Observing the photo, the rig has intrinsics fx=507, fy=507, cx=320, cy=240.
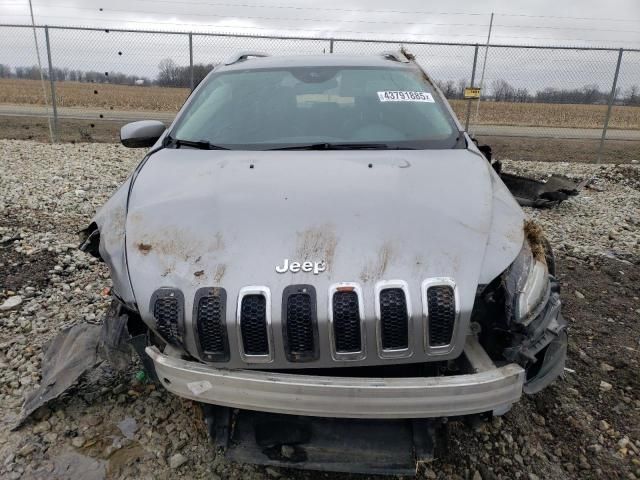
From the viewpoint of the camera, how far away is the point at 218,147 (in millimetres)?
2908

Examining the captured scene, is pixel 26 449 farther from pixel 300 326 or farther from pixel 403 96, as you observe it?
pixel 403 96

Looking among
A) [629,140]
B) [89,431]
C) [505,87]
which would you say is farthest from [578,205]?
[629,140]

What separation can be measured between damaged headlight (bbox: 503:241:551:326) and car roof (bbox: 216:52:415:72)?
76.8 inches

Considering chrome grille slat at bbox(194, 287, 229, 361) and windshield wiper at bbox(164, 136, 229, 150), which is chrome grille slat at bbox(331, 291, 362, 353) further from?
windshield wiper at bbox(164, 136, 229, 150)

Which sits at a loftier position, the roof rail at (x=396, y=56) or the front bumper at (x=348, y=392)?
the roof rail at (x=396, y=56)

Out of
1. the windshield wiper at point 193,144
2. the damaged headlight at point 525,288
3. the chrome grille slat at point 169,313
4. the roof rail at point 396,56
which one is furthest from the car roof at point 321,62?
the chrome grille slat at point 169,313

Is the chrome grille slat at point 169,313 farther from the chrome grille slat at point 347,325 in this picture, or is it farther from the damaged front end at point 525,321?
the damaged front end at point 525,321

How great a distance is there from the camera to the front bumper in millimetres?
1769

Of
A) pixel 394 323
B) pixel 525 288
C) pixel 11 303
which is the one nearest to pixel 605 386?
pixel 525 288

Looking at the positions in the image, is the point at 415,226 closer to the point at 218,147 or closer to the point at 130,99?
the point at 218,147

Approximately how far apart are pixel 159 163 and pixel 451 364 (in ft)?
5.96

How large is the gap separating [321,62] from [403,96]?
72 centimetres

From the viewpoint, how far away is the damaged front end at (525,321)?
78.1 inches

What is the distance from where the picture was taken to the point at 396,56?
4.01m
